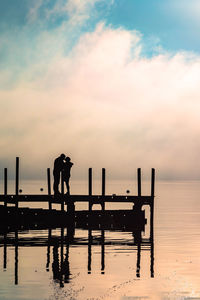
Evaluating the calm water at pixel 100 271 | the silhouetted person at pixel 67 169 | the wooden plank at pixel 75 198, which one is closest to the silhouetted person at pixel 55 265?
the calm water at pixel 100 271

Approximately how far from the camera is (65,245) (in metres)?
33.0

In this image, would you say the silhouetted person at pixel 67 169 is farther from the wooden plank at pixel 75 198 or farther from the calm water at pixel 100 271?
the calm water at pixel 100 271

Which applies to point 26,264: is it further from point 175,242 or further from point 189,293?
point 175,242

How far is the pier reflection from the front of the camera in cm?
2495

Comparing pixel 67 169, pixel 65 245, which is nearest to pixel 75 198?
pixel 67 169

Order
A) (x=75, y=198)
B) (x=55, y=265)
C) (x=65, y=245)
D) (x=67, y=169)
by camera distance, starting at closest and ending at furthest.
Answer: (x=55, y=265)
(x=65, y=245)
(x=67, y=169)
(x=75, y=198)

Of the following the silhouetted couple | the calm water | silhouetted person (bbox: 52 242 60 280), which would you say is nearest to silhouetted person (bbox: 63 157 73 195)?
the silhouetted couple

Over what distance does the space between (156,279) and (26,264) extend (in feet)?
17.6

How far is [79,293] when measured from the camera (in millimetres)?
20438

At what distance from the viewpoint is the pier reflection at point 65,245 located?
2495cm

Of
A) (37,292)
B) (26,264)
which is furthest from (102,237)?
(37,292)

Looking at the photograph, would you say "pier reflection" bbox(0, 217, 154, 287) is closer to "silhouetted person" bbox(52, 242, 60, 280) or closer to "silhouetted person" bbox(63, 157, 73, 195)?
"silhouetted person" bbox(52, 242, 60, 280)

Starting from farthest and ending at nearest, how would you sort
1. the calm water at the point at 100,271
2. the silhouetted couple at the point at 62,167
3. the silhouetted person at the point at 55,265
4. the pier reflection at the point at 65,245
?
the silhouetted couple at the point at 62,167, the pier reflection at the point at 65,245, the silhouetted person at the point at 55,265, the calm water at the point at 100,271

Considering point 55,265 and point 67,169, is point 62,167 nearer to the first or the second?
point 67,169
